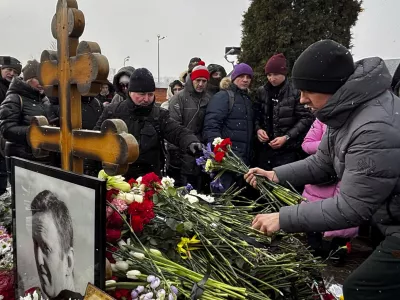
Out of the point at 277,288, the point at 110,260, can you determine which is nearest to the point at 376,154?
the point at 277,288

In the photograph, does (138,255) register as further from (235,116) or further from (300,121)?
(300,121)

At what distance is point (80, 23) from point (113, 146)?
1.90 feet

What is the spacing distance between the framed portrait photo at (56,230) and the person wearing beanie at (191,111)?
269 cm

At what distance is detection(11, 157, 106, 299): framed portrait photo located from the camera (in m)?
1.44

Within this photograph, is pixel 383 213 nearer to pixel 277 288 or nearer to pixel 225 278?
pixel 277 288

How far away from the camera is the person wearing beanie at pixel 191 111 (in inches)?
180

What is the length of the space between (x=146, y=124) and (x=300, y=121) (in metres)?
1.86

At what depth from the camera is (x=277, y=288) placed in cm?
191

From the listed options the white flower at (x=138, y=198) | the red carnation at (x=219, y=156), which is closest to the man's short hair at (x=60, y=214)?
the white flower at (x=138, y=198)

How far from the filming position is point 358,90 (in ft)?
5.80

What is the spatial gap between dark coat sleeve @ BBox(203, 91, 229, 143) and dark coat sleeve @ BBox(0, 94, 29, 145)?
1.77m

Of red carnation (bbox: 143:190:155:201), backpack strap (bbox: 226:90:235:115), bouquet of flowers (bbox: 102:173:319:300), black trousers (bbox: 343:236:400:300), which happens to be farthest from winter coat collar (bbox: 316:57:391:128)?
backpack strap (bbox: 226:90:235:115)

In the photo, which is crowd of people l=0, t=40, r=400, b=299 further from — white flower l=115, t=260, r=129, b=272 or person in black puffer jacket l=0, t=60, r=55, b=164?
white flower l=115, t=260, r=129, b=272

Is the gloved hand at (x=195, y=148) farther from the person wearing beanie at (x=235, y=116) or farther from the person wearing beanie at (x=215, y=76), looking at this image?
the person wearing beanie at (x=215, y=76)
